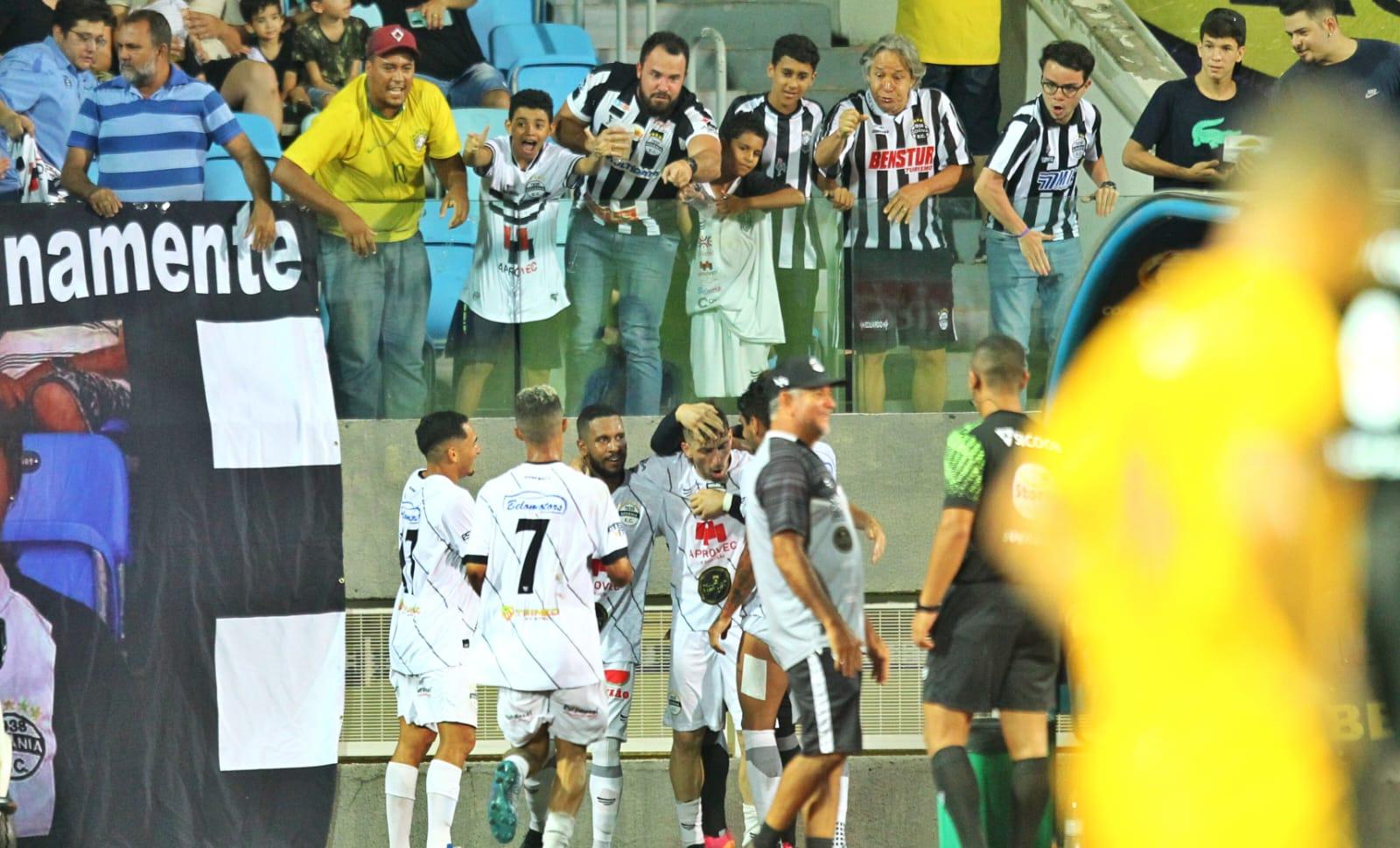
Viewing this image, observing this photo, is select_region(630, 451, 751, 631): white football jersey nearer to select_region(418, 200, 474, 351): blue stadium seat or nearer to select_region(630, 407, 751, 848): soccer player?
select_region(630, 407, 751, 848): soccer player

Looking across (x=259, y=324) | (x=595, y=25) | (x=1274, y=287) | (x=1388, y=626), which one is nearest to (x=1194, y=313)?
(x=1274, y=287)

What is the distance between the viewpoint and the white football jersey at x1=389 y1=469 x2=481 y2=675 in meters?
9.51

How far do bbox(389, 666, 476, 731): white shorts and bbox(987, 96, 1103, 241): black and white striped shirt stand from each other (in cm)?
384

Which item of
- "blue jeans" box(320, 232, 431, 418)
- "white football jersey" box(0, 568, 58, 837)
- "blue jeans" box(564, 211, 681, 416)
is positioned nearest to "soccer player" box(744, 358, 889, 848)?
"blue jeans" box(564, 211, 681, 416)

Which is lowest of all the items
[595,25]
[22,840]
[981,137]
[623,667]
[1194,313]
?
[22,840]

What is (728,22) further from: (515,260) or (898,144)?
(515,260)

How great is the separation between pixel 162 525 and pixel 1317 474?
738 centimetres

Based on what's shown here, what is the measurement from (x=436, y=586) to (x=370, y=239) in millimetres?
1978

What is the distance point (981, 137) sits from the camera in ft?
41.0

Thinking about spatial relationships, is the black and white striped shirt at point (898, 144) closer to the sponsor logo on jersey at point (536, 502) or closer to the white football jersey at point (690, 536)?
the white football jersey at point (690, 536)

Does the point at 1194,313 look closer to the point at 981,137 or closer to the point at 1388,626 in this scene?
the point at 1388,626

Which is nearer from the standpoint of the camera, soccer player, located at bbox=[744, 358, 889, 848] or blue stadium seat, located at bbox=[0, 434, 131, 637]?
soccer player, located at bbox=[744, 358, 889, 848]

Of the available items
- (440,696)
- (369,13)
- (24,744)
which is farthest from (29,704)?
(369,13)

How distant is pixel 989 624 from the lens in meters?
Answer: 7.84
